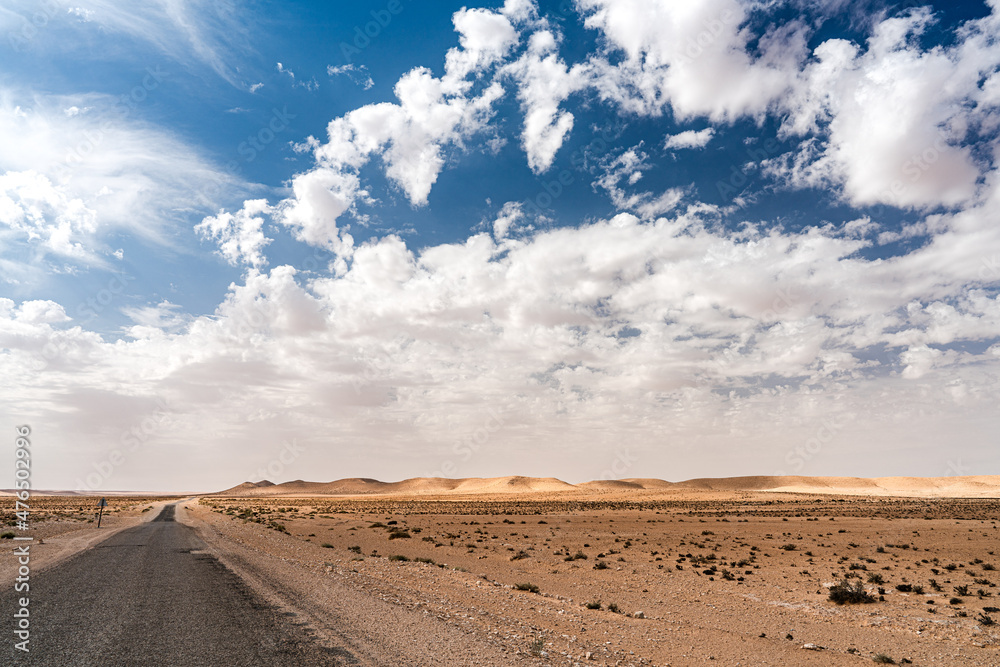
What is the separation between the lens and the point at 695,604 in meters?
15.0

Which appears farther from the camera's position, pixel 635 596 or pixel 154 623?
pixel 635 596

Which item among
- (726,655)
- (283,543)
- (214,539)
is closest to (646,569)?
(726,655)

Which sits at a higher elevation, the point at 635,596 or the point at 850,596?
the point at 850,596

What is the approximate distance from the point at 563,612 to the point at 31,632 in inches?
438

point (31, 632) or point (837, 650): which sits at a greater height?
point (31, 632)

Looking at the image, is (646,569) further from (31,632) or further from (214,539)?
(214,539)

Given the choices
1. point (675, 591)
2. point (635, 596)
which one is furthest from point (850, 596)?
point (635, 596)

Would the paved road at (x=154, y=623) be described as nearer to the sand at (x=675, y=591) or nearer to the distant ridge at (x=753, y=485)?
the sand at (x=675, y=591)

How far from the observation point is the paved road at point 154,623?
26.9ft

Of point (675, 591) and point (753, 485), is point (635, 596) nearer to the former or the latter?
point (675, 591)

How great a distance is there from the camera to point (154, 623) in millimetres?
10141

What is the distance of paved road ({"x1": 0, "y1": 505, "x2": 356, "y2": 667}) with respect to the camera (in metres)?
8.20

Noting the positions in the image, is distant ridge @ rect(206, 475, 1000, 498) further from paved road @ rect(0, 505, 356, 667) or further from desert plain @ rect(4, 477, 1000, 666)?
paved road @ rect(0, 505, 356, 667)

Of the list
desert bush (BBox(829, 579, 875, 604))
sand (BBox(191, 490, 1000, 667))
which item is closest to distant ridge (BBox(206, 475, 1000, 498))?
sand (BBox(191, 490, 1000, 667))
